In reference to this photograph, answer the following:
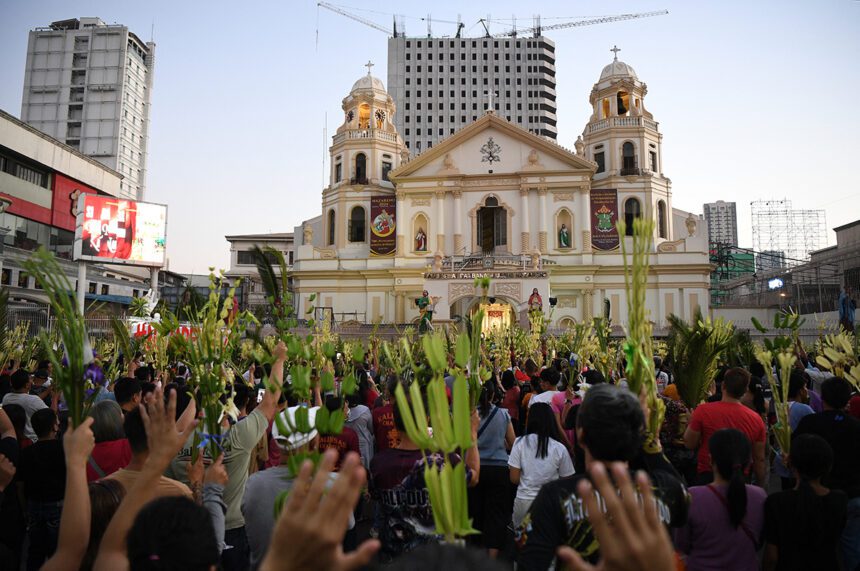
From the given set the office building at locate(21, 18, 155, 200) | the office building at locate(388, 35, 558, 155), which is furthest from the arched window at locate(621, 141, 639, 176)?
the office building at locate(388, 35, 558, 155)

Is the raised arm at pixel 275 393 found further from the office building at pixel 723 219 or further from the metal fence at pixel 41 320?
the office building at pixel 723 219

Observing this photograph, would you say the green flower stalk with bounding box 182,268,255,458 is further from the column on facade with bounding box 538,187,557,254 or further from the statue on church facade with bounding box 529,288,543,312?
the column on facade with bounding box 538,187,557,254

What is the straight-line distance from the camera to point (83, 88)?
188 ft

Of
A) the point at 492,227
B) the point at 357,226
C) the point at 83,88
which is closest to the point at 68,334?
the point at 492,227

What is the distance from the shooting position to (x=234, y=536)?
4.15 m

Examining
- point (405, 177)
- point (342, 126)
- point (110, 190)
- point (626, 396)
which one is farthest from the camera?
point (110, 190)

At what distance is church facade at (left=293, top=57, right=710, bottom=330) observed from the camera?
1417 inches

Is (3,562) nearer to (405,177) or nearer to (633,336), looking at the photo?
(633,336)

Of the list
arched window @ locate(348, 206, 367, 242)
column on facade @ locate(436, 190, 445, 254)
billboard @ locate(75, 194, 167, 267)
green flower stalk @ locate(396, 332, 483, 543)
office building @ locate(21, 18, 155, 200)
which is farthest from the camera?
office building @ locate(21, 18, 155, 200)

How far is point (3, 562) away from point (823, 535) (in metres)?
4.05

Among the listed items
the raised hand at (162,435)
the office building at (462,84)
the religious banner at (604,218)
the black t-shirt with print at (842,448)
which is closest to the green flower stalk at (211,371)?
the raised hand at (162,435)

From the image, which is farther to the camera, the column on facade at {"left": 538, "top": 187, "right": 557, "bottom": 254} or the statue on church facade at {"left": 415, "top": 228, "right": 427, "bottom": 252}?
the statue on church facade at {"left": 415, "top": 228, "right": 427, "bottom": 252}

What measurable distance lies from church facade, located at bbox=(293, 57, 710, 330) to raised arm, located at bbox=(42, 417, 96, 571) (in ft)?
106

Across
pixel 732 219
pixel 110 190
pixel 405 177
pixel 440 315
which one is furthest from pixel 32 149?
pixel 732 219
